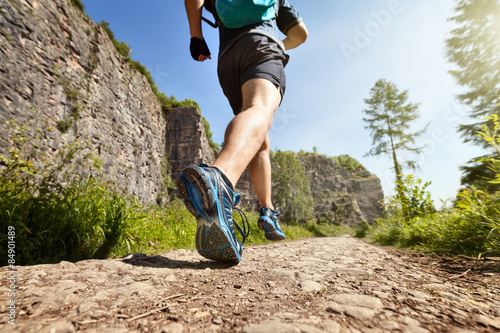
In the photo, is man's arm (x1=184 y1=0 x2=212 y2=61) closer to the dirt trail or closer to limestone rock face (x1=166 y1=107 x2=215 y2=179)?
the dirt trail

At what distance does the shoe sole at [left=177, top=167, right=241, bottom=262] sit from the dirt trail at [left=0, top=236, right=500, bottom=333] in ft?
0.36

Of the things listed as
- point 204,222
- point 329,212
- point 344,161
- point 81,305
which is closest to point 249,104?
point 204,222

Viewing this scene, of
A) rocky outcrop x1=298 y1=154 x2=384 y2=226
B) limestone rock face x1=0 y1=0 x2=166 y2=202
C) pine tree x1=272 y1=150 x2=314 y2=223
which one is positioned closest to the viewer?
limestone rock face x1=0 y1=0 x2=166 y2=202

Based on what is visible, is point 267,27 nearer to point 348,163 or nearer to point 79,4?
point 79,4

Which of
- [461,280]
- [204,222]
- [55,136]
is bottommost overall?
[461,280]

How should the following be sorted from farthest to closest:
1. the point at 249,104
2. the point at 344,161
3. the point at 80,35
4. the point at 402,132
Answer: the point at 344,161, the point at 402,132, the point at 80,35, the point at 249,104

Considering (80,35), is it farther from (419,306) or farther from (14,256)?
(419,306)

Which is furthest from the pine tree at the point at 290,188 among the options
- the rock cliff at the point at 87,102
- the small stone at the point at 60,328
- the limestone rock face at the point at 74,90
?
the small stone at the point at 60,328

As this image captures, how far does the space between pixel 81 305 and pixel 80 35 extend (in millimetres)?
7659

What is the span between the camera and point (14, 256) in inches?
55.3

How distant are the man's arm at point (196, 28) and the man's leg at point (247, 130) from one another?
1.71 feet

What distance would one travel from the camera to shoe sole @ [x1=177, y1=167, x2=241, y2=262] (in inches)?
39.9

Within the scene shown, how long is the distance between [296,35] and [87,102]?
6.07 meters

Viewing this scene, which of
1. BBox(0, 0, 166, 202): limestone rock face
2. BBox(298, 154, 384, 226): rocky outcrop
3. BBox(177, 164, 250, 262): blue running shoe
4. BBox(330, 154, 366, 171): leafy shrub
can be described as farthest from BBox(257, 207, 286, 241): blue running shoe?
BBox(330, 154, 366, 171): leafy shrub
